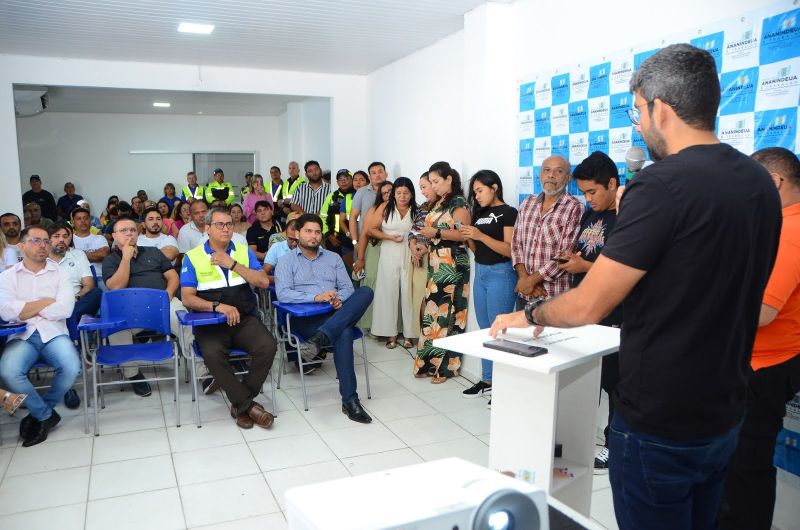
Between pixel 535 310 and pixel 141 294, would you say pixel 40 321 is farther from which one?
pixel 535 310

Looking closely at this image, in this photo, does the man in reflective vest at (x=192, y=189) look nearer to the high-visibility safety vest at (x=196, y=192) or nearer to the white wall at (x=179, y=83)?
the high-visibility safety vest at (x=196, y=192)

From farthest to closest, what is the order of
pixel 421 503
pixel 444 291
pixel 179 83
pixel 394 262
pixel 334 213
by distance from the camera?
pixel 334 213 < pixel 179 83 < pixel 394 262 < pixel 444 291 < pixel 421 503

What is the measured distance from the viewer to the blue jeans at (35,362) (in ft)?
11.2

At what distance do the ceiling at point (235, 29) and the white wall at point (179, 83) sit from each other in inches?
6.2

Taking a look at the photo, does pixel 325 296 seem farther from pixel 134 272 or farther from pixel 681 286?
pixel 681 286

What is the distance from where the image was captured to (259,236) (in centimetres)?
586

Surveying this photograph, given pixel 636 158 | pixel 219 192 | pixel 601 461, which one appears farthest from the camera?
pixel 219 192

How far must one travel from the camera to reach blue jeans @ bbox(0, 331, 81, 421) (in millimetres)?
3418

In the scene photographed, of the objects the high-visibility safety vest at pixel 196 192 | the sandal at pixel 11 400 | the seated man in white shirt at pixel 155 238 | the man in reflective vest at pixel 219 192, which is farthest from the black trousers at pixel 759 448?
the high-visibility safety vest at pixel 196 192

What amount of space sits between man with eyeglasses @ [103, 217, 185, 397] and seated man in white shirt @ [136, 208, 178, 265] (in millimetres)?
333

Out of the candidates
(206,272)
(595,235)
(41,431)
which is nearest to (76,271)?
(206,272)

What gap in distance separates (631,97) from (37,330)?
3661 millimetres

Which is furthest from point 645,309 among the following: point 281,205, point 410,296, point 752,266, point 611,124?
point 281,205

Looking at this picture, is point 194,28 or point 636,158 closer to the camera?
point 636,158
